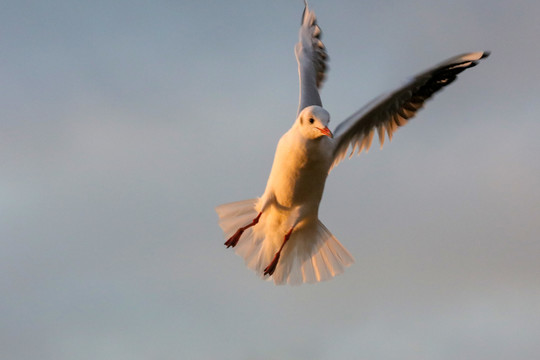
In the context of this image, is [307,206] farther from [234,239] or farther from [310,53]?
[310,53]

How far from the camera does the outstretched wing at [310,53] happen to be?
35.9 feet

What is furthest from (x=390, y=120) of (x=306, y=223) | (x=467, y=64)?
(x=306, y=223)

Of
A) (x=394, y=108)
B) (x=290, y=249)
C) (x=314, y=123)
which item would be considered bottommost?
(x=290, y=249)

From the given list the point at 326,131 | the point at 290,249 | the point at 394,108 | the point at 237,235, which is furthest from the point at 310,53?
the point at 326,131

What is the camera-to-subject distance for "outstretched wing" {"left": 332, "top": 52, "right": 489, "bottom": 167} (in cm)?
930

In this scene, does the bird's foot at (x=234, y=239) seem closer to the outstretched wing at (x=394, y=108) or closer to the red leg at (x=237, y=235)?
the red leg at (x=237, y=235)

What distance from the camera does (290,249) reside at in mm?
9773

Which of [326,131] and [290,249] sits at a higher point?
[326,131]

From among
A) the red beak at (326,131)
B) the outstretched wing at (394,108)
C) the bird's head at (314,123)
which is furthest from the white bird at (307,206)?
the red beak at (326,131)

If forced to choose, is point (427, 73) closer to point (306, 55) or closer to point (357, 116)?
point (357, 116)

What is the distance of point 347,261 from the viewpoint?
9.84 metres

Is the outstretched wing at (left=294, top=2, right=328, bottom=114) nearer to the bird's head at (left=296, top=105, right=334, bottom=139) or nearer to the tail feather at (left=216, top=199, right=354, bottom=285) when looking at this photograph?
the tail feather at (left=216, top=199, right=354, bottom=285)

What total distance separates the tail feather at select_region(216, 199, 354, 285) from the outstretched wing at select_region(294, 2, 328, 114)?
2138mm

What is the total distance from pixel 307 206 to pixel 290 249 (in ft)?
3.39
